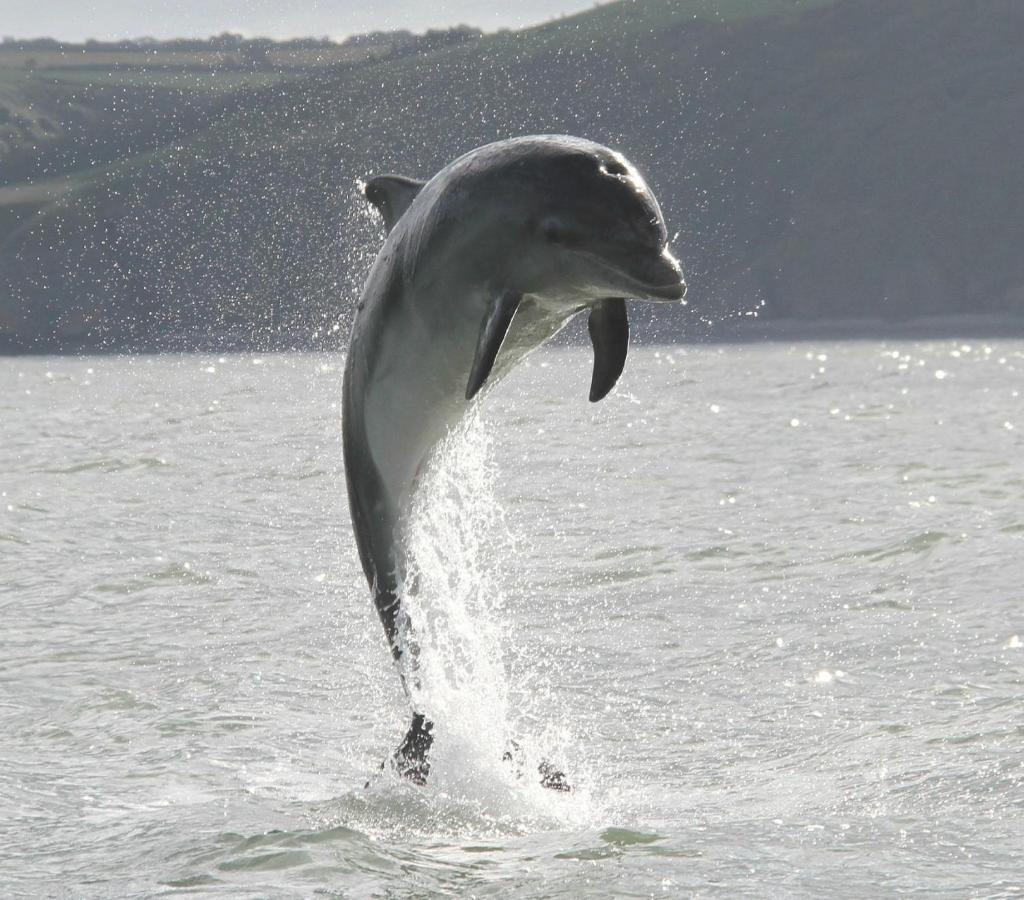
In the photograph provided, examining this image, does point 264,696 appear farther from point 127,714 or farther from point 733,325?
point 733,325

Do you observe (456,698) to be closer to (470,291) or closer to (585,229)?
(470,291)

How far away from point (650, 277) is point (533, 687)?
19.6 feet

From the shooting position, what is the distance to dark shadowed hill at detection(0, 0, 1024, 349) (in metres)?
118

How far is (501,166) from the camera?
6.11 m

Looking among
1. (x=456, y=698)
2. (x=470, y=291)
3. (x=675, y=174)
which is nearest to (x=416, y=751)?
(x=456, y=698)

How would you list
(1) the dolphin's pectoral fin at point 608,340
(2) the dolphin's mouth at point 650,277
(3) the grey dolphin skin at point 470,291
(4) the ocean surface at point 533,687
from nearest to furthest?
(2) the dolphin's mouth at point 650,277
(3) the grey dolphin skin at point 470,291
(1) the dolphin's pectoral fin at point 608,340
(4) the ocean surface at point 533,687

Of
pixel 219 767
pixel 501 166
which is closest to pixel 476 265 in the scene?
pixel 501 166

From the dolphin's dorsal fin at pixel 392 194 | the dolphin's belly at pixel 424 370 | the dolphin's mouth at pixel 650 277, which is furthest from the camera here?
the dolphin's dorsal fin at pixel 392 194

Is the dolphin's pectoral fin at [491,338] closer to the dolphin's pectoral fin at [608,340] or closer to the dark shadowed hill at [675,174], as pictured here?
the dolphin's pectoral fin at [608,340]

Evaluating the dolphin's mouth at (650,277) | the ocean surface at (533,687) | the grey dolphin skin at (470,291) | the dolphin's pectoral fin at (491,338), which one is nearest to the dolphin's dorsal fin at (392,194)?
the grey dolphin skin at (470,291)

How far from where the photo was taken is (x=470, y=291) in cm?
625

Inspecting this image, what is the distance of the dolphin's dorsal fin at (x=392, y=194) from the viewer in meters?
7.06

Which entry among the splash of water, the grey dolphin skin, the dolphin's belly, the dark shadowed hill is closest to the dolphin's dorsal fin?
the grey dolphin skin

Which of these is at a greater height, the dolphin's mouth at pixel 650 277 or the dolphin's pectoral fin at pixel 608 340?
the dolphin's mouth at pixel 650 277
